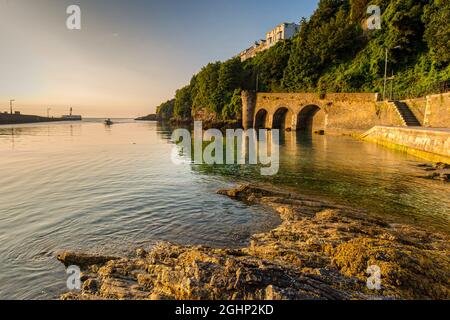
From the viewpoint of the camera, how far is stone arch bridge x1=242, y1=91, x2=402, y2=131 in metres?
37.8

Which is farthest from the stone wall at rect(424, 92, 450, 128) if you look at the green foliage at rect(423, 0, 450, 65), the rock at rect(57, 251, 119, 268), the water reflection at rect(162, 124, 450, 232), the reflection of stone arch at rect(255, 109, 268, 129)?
the reflection of stone arch at rect(255, 109, 268, 129)

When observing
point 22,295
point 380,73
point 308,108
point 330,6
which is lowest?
point 22,295

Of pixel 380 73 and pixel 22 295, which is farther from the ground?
pixel 380 73

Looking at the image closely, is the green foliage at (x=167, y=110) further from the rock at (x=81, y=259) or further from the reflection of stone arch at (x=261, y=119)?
the rock at (x=81, y=259)

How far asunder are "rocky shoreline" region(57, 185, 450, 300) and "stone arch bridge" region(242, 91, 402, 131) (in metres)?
31.0

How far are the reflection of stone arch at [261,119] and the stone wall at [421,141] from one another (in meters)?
32.8

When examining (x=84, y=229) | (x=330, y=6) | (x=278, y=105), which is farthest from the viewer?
(x=330, y=6)

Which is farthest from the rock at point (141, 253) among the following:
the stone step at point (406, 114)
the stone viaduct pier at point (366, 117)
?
the stone step at point (406, 114)

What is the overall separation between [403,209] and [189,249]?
7686 mm

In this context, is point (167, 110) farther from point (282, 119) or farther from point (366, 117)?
point (366, 117)

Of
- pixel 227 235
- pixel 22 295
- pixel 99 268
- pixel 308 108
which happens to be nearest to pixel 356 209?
pixel 227 235

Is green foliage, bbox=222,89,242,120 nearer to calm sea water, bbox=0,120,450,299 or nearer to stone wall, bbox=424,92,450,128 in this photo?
stone wall, bbox=424,92,450,128

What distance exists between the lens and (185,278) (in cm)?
452
